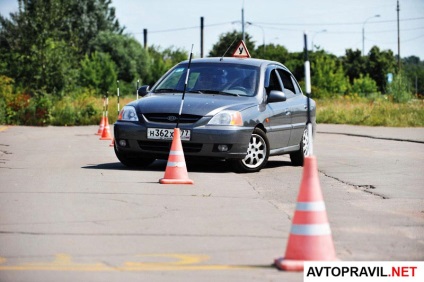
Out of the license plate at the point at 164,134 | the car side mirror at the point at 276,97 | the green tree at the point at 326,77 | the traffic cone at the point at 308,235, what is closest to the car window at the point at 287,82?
the car side mirror at the point at 276,97

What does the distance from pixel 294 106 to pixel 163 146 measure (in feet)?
9.17

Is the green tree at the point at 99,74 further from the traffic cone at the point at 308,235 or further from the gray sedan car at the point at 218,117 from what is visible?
the traffic cone at the point at 308,235

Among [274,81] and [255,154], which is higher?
[274,81]

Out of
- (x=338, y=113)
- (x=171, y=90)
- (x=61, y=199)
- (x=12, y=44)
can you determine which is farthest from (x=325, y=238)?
(x=12, y=44)

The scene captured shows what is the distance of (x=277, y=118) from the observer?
14773 millimetres

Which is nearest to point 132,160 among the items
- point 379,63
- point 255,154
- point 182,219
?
point 255,154

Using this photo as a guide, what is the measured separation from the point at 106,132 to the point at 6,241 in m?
17.3

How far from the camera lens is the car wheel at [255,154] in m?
14.0

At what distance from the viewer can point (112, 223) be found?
8445mm

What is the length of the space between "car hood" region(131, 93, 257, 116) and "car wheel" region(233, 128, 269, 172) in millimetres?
463

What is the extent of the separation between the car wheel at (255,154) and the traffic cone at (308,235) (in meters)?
7.29

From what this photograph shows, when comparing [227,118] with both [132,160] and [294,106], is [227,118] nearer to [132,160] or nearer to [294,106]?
[132,160]

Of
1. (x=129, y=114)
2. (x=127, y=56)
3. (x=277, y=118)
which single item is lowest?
(x=277, y=118)

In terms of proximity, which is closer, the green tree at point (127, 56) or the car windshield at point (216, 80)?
the car windshield at point (216, 80)
